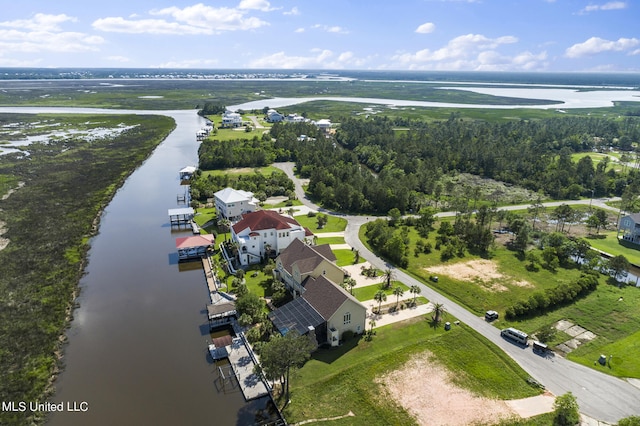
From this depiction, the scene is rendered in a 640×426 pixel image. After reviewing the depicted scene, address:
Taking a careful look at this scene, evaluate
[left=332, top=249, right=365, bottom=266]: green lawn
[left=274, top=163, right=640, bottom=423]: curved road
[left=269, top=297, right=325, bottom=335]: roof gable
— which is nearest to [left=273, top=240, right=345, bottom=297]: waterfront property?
[left=269, top=297, right=325, bottom=335]: roof gable

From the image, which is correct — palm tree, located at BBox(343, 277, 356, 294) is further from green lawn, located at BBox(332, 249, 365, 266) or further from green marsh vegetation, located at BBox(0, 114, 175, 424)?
green marsh vegetation, located at BBox(0, 114, 175, 424)

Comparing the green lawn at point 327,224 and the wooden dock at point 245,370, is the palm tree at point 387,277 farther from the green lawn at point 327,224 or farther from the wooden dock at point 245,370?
the wooden dock at point 245,370

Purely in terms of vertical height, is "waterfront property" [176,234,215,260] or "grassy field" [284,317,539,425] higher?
"waterfront property" [176,234,215,260]

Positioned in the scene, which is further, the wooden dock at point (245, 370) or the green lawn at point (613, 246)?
the green lawn at point (613, 246)

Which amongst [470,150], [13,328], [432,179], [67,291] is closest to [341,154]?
[432,179]

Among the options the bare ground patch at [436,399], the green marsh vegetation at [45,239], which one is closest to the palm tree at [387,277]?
the bare ground patch at [436,399]
